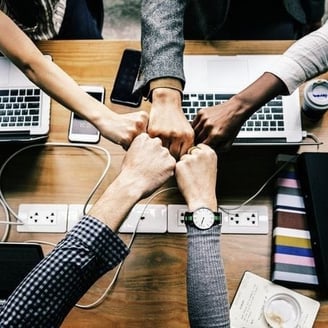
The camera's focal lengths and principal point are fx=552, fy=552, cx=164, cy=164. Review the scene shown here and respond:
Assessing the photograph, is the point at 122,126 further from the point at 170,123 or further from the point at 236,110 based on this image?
the point at 236,110

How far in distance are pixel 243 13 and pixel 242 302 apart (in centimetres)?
79

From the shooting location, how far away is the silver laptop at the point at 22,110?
3.95 feet

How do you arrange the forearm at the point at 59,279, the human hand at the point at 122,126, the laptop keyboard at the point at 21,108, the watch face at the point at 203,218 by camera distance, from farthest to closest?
the laptop keyboard at the point at 21,108, the human hand at the point at 122,126, the watch face at the point at 203,218, the forearm at the point at 59,279

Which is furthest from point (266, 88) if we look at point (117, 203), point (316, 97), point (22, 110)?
point (22, 110)

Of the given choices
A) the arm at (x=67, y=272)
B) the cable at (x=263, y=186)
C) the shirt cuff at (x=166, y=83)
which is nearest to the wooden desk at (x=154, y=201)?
the cable at (x=263, y=186)

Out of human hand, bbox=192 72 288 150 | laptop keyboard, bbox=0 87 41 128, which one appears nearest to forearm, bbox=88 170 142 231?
human hand, bbox=192 72 288 150

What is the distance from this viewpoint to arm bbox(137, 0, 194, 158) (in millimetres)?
1115

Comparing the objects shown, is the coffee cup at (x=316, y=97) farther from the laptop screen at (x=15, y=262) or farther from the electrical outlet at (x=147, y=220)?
the laptop screen at (x=15, y=262)

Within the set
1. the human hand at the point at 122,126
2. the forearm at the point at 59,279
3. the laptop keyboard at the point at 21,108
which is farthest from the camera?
the laptop keyboard at the point at 21,108

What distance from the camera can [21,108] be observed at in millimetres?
1213

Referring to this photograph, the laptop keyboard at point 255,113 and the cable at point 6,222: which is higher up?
the laptop keyboard at point 255,113

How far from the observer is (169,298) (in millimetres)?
1137

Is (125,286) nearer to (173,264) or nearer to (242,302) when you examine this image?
(173,264)

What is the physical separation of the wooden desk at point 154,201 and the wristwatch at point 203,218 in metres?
0.18
